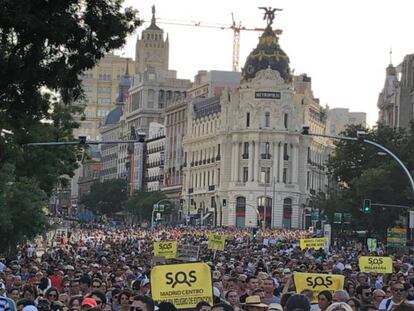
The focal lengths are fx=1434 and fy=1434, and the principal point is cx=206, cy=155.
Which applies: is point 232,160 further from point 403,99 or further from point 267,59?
point 403,99

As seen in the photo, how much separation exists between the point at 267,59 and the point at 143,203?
2506 cm

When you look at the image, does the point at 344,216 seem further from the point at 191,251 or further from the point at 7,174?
the point at 191,251

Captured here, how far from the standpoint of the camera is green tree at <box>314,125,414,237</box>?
82.6m

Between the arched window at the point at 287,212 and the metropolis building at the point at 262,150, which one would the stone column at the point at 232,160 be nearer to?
the metropolis building at the point at 262,150

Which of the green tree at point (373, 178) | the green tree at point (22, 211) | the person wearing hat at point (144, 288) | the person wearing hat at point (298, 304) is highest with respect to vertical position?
the green tree at point (373, 178)

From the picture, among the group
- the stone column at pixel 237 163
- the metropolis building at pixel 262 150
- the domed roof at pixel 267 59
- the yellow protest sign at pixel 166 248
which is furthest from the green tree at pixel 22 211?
the stone column at pixel 237 163

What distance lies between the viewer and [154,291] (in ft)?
56.8

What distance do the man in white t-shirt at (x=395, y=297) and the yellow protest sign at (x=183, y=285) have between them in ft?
10.8

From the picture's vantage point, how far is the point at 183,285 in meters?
17.3

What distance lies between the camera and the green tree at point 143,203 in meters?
180

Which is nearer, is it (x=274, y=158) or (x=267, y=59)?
(x=267, y=59)

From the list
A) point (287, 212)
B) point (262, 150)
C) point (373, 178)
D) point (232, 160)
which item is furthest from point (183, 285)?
point (232, 160)

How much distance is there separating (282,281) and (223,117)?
149 meters

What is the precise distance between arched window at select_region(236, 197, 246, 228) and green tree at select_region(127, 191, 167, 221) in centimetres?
1216
